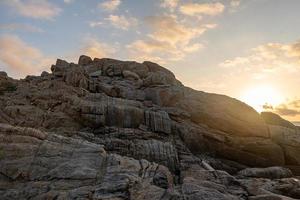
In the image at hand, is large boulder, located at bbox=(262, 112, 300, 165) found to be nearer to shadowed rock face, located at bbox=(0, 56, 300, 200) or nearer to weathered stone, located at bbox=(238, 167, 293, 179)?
shadowed rock face, located at bbox=(0, 56, 300, 200)

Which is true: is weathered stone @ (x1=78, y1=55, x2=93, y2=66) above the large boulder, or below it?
above

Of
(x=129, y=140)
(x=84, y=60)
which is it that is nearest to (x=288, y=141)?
A: (x=129, y=140)

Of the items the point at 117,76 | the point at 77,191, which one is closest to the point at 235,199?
the point at 77,191

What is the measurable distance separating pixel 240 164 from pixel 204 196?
104 feet

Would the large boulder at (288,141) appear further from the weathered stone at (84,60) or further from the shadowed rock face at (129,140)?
the weathered stone at (84,60)

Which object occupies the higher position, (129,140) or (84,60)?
(84,60)

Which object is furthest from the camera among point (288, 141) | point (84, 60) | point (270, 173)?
point (84, 60)

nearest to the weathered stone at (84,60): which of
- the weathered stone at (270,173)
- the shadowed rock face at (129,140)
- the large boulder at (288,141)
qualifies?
the shadowed rock face at (129,140)

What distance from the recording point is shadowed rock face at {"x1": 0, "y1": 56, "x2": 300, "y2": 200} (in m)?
21.9

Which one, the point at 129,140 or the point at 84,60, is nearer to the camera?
the point at 129,140

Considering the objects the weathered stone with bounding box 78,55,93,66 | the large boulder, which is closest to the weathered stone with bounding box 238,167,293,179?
the large boulder

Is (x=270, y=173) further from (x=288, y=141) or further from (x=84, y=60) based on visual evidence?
(x=84, y=60)

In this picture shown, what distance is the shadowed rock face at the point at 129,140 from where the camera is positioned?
21.9 metres

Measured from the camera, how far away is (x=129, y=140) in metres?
39.2
